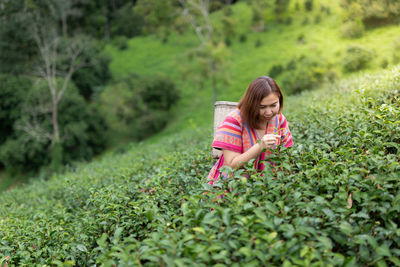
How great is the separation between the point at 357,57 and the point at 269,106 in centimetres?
2403

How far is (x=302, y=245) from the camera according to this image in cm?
181

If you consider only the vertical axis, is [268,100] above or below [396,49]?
below

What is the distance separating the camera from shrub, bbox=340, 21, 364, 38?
2620cm

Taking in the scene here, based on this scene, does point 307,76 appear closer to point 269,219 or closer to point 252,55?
point 252,55

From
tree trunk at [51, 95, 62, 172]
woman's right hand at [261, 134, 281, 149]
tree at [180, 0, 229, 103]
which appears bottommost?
tree trunk at [51, 95, 62, 172]

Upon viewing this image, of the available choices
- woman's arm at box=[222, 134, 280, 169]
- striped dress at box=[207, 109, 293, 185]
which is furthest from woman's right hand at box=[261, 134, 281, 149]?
striped dress at box=[207, 109, 293, 185]

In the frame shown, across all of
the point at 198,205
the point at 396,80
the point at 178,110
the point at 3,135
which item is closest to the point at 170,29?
the point at 178,110

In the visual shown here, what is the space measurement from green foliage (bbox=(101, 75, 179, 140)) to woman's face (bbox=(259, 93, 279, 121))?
25.0m

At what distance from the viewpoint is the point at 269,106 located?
2.90 m

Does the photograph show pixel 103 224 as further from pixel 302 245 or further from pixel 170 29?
pixel 170 29

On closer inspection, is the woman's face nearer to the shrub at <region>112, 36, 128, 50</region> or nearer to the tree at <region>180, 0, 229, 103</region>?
the tree at <region>180, 0, 229, 103</region>

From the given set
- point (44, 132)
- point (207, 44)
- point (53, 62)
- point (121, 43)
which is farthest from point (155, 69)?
point (44, 132)

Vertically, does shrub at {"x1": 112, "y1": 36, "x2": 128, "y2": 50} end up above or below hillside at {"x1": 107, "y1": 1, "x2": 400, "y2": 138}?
above

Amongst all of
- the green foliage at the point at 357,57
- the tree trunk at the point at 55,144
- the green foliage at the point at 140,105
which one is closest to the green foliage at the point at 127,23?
the green foliage at the point at 140,105
